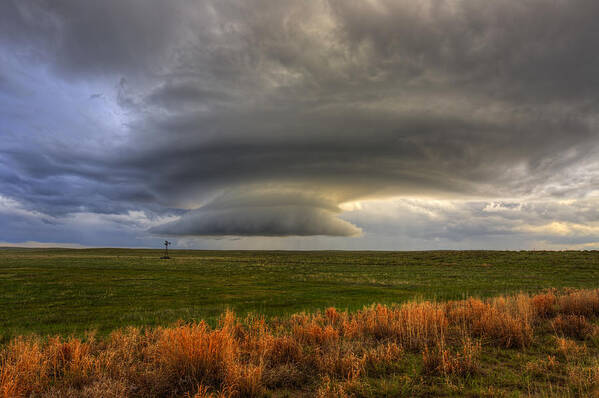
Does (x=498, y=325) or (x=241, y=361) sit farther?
(x=498, y=325)

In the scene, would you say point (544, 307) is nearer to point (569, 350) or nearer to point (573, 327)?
point (573, 327)

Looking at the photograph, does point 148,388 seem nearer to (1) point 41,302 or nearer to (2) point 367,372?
(2) point 367,372

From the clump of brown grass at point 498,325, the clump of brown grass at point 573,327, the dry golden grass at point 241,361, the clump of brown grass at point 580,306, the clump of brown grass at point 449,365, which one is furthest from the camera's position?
the clump of brown grass at point 580,306

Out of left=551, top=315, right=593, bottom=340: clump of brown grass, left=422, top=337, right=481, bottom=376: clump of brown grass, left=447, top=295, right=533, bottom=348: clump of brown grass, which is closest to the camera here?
left=422, top=337, right=481, bottom=376: clump of brown grass

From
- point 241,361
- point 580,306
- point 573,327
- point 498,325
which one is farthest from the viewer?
point 580,306

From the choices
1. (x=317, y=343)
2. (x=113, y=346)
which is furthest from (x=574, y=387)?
(x=113, y=346)

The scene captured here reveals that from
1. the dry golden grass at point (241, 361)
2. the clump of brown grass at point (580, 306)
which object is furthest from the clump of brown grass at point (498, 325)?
the clump of brown grass at point (580, 306)

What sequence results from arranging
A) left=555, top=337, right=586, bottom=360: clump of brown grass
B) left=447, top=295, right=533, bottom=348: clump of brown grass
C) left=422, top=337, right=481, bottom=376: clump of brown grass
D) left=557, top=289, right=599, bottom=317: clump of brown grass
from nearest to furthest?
left=422, top=337, right=481, bottom=376: clump of brown grass, left=555, top=337, right=586, bottom=360: clump of brown grass, left=447, top=295, right=533, bottom=348: clump of brown grass, left=557, top=289, right=599, bottom=317: clump of brown grass

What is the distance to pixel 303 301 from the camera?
958 inches

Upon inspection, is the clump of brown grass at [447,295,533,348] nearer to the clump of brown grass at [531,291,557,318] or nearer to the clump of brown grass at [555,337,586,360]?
the clump of brown grass at [555,337,586,360]

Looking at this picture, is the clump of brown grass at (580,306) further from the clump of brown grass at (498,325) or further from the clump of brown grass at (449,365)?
the clump of brown grass at (449,365)

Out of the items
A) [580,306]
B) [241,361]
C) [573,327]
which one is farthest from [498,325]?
[241,361]

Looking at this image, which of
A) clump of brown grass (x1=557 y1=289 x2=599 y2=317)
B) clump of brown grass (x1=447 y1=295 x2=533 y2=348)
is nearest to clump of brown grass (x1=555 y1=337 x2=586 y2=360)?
clump of brown grass (x1=447 y1=295 x2=533 y2=348)

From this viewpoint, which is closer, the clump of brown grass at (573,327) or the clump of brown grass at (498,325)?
the clump of brown grass at (498,325)
